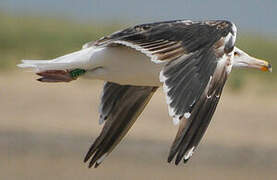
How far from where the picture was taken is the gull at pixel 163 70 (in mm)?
10266

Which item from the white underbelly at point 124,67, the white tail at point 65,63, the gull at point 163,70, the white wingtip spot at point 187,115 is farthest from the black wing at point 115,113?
the white wingtip spot at point 187,115

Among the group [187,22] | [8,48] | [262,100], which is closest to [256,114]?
[262,100]

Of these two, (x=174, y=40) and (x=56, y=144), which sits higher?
(x=174, y=40)

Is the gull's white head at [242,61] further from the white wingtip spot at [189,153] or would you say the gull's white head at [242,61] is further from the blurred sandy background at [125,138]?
the blurred sandy background at [125,138]

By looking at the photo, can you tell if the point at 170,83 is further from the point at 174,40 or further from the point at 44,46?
the point at 44,46

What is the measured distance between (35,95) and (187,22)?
8.91 meters

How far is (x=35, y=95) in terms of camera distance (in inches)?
784

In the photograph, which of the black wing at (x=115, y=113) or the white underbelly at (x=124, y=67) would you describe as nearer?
the white underbelly at (x=124, y=67)

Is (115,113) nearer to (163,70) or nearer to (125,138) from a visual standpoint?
(163,70)

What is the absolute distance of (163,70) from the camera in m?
10.4

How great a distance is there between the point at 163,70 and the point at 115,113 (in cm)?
163

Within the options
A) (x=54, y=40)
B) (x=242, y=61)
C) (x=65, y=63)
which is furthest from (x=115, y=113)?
→ (x=54, y=40)

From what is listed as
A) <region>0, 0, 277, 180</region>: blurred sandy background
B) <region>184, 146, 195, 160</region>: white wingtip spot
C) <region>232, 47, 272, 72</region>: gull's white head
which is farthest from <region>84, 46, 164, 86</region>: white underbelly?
<region>0, 0, 277, 180</region>: blurred sandy background

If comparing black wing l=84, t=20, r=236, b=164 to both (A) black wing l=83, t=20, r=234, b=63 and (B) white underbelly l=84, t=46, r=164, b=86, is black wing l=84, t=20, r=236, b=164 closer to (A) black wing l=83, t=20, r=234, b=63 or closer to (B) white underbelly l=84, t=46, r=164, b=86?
(A) black wing l=83, t=20, r=234, b=63
